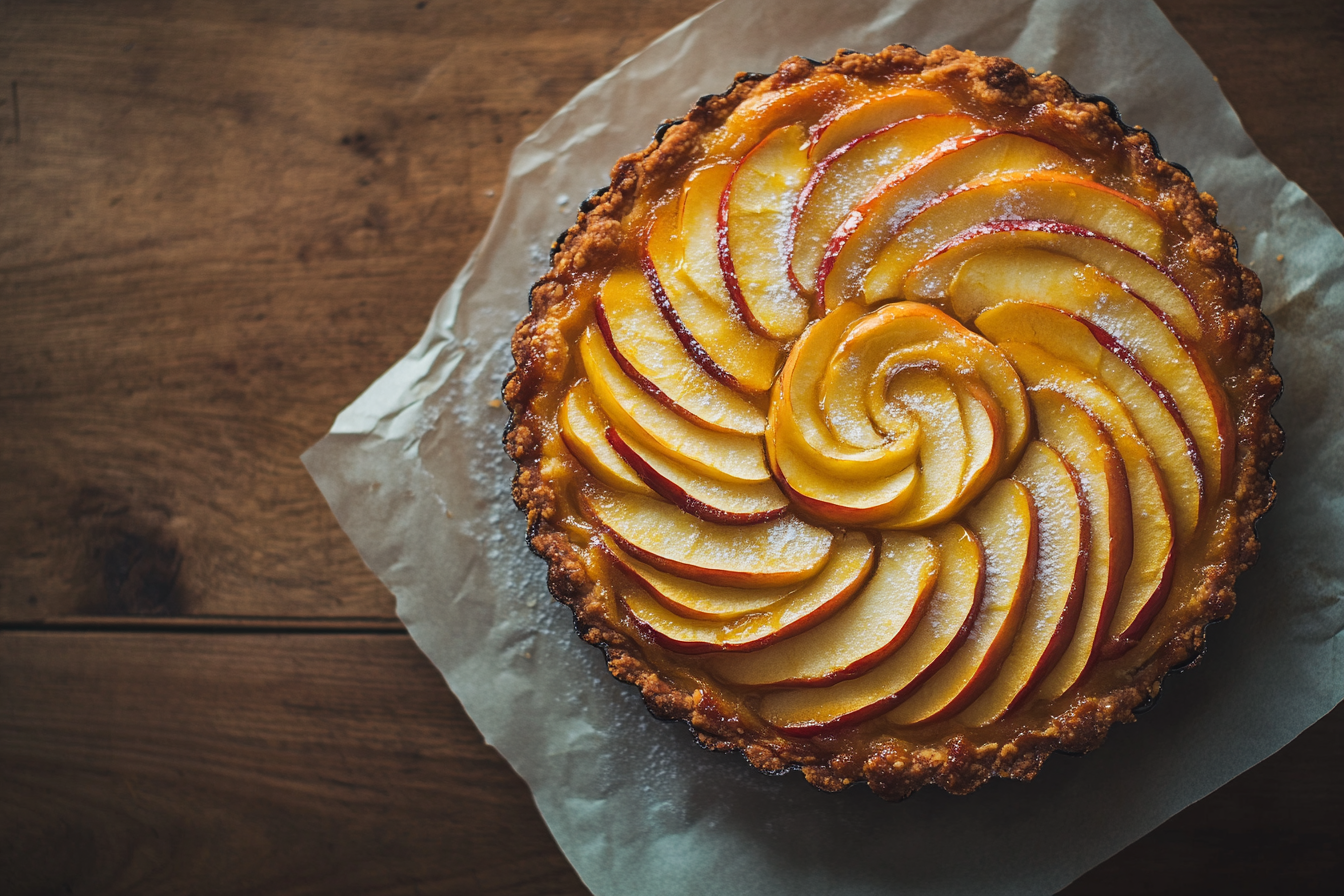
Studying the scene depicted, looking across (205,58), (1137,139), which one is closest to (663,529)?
(1137,139)

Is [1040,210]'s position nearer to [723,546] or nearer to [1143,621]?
[1143,621]

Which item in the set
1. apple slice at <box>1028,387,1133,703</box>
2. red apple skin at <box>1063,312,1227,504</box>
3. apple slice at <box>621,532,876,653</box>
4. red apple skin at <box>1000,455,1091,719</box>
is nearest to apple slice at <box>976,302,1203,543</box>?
red apple skin at <box>1063,312,1227,504</box>

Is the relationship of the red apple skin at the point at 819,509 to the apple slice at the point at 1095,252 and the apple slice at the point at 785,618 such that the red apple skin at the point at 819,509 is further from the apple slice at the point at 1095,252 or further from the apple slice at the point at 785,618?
the apple slice at the point at 1095,252

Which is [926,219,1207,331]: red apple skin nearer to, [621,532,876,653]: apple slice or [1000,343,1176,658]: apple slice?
[1000,343,1176,658]: apple slice

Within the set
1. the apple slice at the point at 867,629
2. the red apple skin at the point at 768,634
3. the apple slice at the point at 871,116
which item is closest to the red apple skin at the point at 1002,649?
the apple slice at the point at 867,629

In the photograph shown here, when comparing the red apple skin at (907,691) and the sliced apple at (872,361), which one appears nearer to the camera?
the red apple skin at (907,691)

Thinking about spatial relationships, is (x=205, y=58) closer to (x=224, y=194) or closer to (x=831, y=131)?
(x=224, y=194)

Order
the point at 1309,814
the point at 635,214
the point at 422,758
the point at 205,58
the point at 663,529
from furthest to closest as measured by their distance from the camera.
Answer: the point at 205,58, the point at 422,758, the point at 1309,814, the point at 635,214, the point at 663,529
